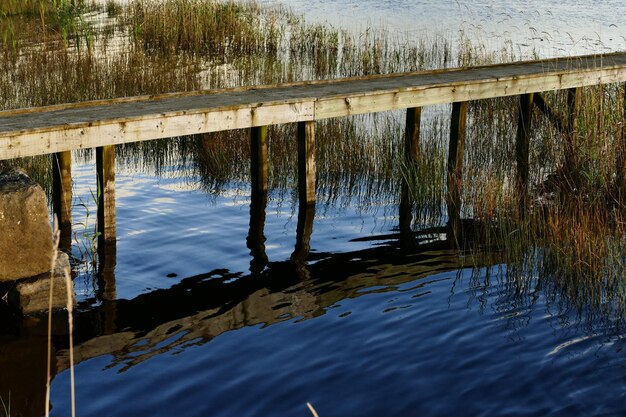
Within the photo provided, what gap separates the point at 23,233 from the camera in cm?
597

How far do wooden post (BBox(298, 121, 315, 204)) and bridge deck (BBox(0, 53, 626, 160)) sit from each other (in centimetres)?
31

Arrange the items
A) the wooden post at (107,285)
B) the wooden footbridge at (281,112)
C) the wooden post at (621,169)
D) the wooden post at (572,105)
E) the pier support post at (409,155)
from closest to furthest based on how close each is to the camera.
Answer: the wooden post at (107,285) → the wooden footbridge at (281,112) → the wooden post at (621,169) → the pier support post at (409,155) → the wooden post at (572,105)

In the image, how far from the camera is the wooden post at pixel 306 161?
26.5ft

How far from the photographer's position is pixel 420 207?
8.17m

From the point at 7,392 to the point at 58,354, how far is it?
563 mm

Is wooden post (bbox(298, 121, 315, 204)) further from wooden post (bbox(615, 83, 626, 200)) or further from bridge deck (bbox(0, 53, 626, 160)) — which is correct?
wooden post (bbox(615, 83, 626, 200))

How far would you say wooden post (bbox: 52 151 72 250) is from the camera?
23.4ft

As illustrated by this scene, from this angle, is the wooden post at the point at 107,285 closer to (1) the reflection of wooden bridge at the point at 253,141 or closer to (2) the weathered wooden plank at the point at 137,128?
(1) the reflection of wooden bridge at the point at 253,141

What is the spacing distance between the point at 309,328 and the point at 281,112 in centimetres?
248

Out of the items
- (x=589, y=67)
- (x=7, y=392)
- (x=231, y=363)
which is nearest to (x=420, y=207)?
(x=589, y=67)

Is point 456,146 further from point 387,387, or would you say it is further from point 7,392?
point 7,392

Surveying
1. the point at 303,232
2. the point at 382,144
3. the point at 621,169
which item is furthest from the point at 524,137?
the point at 303,232

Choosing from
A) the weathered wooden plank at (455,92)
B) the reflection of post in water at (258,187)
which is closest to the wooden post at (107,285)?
the reflection of post in water at (258,187)

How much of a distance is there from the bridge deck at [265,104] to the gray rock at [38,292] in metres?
0.86
